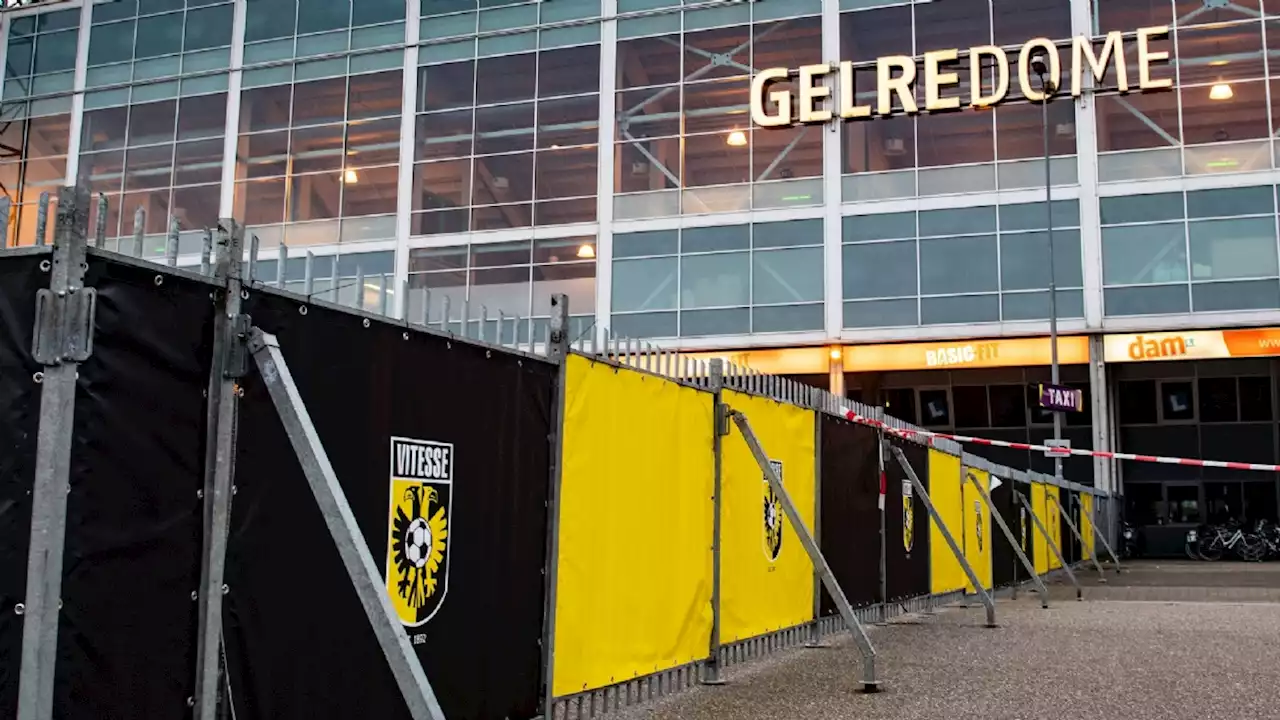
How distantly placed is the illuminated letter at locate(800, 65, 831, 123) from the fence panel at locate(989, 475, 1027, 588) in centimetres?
1714

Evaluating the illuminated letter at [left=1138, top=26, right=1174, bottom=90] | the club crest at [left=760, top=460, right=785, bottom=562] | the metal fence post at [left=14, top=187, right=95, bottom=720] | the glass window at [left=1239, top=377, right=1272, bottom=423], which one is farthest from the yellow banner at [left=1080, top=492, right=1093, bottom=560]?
the metal fence post at [left=14, top=187, right=95, bottom=720]

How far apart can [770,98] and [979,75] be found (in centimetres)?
591

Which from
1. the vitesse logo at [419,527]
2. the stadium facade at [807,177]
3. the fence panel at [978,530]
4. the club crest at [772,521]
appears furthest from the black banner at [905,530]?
the stadium facade at [807,177]

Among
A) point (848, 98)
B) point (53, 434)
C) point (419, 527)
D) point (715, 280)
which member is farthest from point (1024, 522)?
point (53, 434)

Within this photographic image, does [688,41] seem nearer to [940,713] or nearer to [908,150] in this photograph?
[908,150]

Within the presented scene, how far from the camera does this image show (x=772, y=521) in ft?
Result: 31.3

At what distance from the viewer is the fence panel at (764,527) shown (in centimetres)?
864

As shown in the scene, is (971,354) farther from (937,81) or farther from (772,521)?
(772,521)

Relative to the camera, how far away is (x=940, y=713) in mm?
7070

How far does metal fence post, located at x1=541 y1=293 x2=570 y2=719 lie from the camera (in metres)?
6.11

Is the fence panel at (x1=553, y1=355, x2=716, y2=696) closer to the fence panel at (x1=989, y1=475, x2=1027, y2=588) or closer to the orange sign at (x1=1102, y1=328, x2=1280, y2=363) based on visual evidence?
the fence panel at (x1=989, y1=475, x2=1027, y2=588)

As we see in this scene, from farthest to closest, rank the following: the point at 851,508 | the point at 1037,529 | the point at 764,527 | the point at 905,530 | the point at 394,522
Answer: the point at 1037,529 < the point at 905,530 < the point at 851,508 < the point at 764,527 < the point at 394,522

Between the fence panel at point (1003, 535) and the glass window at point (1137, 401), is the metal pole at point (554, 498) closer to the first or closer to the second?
the fence panel at point (1003, 535)

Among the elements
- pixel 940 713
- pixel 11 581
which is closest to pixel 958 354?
pixel 940 713
